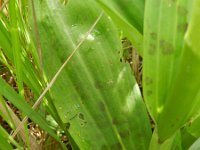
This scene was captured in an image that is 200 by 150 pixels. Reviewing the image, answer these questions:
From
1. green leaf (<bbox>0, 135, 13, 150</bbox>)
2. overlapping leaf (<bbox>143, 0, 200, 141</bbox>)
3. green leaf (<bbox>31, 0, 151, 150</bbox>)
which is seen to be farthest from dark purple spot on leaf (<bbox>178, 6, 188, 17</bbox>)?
green leaf (<bbox>0, 135, 13, 150</bbox>)

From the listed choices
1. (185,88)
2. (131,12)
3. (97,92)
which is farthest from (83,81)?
(185,88)

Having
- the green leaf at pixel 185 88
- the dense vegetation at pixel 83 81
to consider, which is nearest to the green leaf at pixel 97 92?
the dense vegetation at pixel 83 81

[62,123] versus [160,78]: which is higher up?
[160,78]

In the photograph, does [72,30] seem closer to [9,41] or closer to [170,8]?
[9,41]

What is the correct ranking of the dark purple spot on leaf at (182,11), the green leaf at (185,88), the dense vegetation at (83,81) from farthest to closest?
the dense vegetation at (83,81), the dark purple spot on leaf at (182,11), the green leaf at (185,88)

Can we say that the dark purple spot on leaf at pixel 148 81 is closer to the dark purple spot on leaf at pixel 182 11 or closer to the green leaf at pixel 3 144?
the dark purple spot on leaf at pixel 182 11

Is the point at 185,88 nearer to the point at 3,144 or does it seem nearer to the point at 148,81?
the point at 148,81

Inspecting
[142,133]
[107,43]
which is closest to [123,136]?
[142,133]

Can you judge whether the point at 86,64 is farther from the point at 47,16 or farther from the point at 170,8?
the point at 170,8

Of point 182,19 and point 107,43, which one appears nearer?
point 182,19
